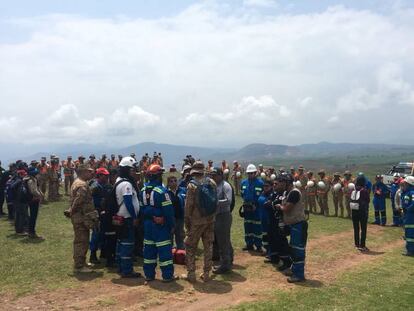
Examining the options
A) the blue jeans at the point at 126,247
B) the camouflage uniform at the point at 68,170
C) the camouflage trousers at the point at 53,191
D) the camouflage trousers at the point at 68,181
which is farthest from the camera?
the camouflage trousers at the point at 68,181

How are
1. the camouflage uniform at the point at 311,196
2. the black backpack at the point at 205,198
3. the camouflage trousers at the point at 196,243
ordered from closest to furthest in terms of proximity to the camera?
1. the black backpack at the point at 205,198
2. the camouflage trousers at the point at 196,243
3. the camouflage uniform at the point at 311,196

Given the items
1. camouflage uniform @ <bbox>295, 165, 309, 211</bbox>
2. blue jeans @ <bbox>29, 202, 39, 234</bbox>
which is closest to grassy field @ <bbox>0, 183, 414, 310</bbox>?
blue jeans @ <bbox>29, 202, 39, 234</bbox>

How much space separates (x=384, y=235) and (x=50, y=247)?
12019mm

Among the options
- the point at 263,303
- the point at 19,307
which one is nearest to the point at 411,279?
the point at 263,303

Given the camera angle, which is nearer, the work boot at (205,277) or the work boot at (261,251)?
the work boot at (205,277)

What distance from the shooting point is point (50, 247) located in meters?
12.6

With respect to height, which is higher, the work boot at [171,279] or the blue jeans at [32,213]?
the blue jeans at [32,213]

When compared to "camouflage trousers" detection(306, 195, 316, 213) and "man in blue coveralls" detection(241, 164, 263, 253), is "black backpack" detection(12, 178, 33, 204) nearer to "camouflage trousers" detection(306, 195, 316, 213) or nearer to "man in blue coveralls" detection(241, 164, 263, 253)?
"man in blue coveralls" detection(241, 164, 263, 253)

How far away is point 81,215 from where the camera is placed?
987cm

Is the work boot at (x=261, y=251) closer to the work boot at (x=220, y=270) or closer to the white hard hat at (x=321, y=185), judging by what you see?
the work boot at (x=220, y=270)

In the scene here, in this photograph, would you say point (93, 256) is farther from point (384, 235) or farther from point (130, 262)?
point (384, 235)

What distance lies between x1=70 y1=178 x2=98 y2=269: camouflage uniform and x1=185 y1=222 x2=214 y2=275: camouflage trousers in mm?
2334

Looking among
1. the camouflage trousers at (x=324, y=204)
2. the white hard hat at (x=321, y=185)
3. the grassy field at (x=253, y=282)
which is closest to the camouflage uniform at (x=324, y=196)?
the camouflage trousers at (x=324, y=204)

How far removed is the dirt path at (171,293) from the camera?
792cm
